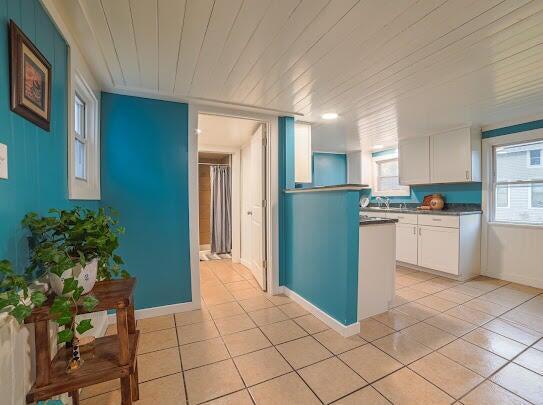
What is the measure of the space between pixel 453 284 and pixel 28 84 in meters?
4.31

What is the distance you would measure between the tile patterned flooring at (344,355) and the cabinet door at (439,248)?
24.6 inches

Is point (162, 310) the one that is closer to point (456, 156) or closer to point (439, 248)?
point (439, 248)

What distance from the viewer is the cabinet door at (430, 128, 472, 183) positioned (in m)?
3.45

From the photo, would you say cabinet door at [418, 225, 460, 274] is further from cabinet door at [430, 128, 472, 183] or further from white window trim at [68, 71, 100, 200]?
white window trim at [68, 71, 100, 200]

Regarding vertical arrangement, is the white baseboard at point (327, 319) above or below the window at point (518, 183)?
below

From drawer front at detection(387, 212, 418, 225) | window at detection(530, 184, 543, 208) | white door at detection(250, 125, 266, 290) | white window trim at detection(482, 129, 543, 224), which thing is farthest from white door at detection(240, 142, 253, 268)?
window at detection(530, 184, 543, 208)

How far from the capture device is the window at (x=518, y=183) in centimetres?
311

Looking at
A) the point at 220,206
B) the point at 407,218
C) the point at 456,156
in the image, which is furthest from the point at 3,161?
the point at 456,156

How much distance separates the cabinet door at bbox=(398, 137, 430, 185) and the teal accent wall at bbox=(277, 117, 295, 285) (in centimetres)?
237

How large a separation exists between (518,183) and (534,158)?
0.34m

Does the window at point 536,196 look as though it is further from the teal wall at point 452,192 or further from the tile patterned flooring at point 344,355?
the tile patterned flooring at point 344,355

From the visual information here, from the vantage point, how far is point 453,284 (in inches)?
127

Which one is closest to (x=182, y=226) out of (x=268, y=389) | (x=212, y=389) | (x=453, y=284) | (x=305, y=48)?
(x=212, y=389)

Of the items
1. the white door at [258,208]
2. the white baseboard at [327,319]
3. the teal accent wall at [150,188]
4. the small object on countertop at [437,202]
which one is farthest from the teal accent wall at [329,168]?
the teal accent wall at [150,188]
